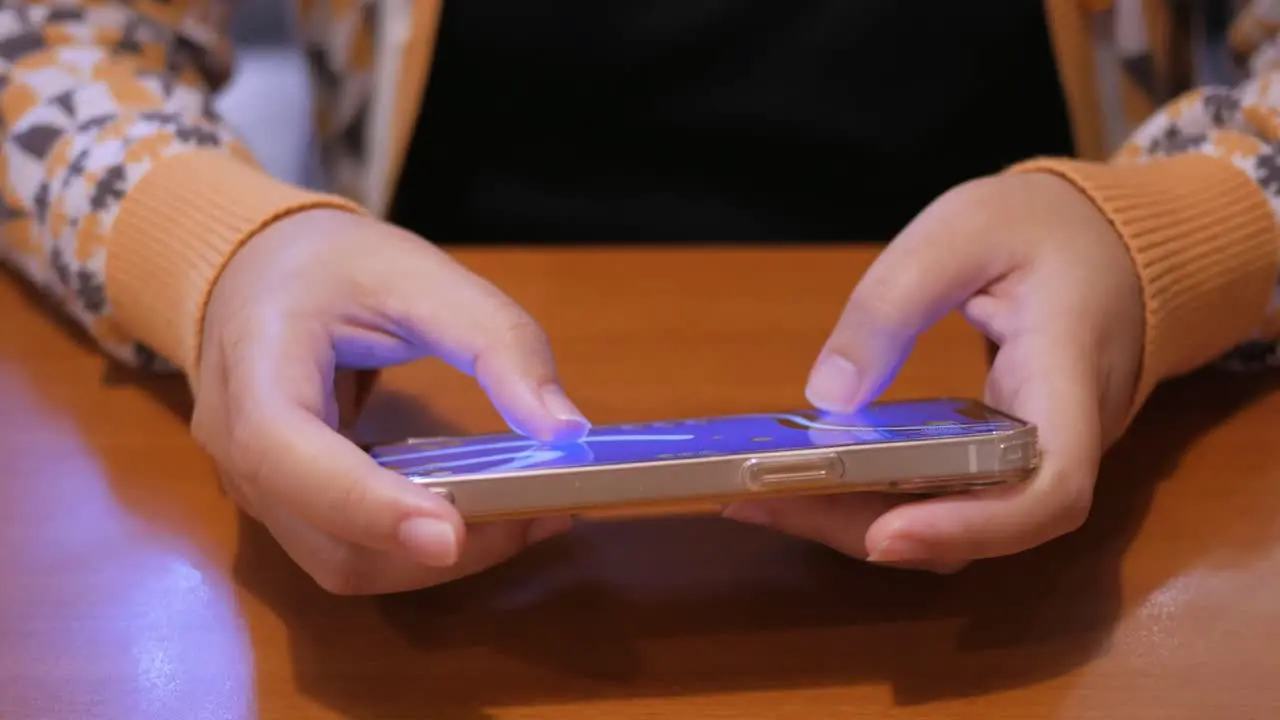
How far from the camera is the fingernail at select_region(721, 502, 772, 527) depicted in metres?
0.33

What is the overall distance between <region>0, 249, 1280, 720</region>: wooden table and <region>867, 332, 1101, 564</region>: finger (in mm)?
38

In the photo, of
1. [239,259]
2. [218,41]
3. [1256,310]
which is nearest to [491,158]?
[218,41]

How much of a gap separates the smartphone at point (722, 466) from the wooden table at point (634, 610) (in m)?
0.06

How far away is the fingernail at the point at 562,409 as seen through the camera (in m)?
0.31

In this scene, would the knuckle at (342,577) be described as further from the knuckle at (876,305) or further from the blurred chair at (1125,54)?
the blurred chair at (1125,54)

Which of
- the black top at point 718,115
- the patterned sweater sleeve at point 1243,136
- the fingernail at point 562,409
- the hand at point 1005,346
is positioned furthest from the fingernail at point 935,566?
the black top at point 718,115

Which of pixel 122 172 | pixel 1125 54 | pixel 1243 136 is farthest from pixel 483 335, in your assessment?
pixel 1125 54

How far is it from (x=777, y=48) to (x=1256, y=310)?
0.30m

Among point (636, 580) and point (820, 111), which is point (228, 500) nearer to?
point (636, 580)

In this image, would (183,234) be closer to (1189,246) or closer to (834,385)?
(834,385)

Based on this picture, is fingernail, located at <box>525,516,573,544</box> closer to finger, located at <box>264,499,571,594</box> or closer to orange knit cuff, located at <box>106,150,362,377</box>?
finger, located at <box>264,499,571,594</box>

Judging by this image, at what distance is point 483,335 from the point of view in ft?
1.08

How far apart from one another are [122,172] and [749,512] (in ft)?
1.02

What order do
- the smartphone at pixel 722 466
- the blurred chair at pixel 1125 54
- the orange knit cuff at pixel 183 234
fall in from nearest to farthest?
the smartphone at pixel 722 466 < the orange knit cuff at pixel 183 234 < the blurred chair at pixel 1125 54
